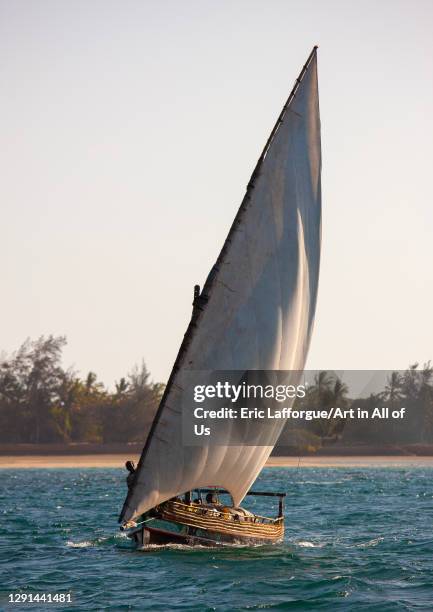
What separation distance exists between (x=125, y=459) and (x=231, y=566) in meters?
109

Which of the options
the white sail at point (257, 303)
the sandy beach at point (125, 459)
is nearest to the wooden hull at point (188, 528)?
the white sail at point (257, 303)

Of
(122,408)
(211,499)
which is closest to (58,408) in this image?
(122,408)

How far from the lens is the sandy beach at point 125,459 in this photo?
136m

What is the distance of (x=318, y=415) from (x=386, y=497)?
332 feet

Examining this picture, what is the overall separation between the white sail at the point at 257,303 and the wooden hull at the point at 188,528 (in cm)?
83

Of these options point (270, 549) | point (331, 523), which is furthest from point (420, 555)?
point (331, 523)

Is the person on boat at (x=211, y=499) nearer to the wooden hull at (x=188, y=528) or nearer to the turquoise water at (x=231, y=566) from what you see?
the wooden hull at (x=188, y=528)

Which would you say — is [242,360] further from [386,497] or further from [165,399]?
[386,497]

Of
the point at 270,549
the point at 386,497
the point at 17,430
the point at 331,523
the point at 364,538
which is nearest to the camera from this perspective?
the point at 270,549

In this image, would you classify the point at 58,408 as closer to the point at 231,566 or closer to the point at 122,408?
the point at 122,408

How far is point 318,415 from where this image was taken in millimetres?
178625

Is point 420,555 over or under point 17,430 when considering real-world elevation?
under

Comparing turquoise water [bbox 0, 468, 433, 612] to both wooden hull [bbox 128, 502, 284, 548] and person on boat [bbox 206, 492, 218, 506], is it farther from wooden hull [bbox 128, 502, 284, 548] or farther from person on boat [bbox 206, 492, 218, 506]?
person on boat [bbox 206, 492, 218, 506]

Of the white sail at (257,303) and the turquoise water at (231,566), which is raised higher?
the white sail at (257,303)
